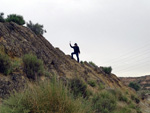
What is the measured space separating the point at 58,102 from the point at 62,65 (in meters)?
10.1

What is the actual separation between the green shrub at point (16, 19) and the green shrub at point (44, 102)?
12.8 metres

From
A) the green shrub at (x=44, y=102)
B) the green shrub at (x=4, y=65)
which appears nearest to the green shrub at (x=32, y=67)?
the green shrub at (x=4, y=65)

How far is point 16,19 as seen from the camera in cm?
1708

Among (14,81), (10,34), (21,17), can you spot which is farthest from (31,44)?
(14,81)

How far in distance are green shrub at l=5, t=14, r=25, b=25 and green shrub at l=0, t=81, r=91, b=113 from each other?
1284 centimetres

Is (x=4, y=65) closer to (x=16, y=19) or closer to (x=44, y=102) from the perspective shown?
(x=44, y=102)

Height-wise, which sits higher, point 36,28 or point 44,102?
point 36,28

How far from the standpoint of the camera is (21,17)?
17906 mm

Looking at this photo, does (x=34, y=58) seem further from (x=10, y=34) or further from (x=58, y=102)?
(x=58, y=102)

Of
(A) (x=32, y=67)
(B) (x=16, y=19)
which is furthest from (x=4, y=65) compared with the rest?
(B) (x=16, y=19)

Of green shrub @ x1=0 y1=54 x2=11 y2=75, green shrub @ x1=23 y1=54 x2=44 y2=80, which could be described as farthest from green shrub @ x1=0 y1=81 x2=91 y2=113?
green shrub @ x1=23 y1=54 x2=44 y2=80

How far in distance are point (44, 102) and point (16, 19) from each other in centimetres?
1345

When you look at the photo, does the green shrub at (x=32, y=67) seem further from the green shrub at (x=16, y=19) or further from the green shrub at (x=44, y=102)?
the green shrub at (x=16, y=19)

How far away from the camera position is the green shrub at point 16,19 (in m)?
17.0
